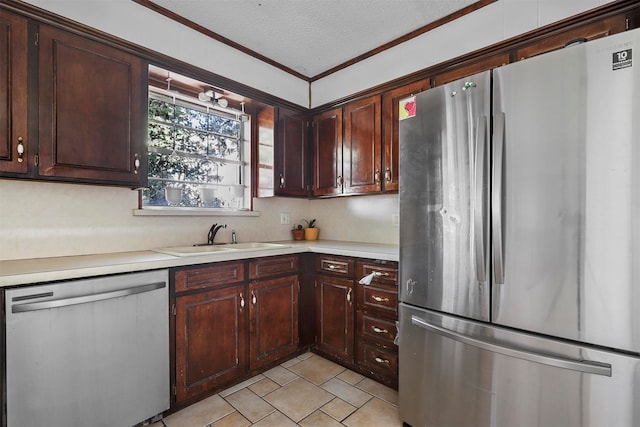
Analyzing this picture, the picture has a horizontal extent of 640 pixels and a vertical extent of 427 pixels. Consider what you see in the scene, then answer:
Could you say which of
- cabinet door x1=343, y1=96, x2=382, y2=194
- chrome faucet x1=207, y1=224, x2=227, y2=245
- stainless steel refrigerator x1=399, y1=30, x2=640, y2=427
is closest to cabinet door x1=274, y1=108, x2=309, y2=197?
cabinet door x1=343, y1=96, x2=382, y2=194

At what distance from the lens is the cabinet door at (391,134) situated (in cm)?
242

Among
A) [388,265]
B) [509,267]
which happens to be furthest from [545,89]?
[388,265]

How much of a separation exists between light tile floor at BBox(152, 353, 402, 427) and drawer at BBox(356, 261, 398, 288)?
2.50ft

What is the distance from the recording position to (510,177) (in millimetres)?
1313

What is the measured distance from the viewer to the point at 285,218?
10.6 feet

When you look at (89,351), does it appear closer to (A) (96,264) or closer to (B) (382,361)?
(A) (96,264)

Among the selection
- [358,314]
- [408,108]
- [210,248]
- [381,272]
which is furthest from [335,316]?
[408,108]

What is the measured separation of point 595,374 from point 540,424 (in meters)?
0.32

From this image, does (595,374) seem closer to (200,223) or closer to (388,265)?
(388,265)

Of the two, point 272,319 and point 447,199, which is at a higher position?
point 447,199

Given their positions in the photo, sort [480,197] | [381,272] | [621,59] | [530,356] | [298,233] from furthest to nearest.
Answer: [298,233]
[381,272]
[480,197]
[530,356]
[621,59]

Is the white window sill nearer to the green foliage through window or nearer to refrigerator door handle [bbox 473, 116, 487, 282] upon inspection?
the green foliage through window

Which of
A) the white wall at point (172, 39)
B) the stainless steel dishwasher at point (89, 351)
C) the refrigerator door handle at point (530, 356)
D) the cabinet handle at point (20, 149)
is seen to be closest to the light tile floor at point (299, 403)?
the stainless steel dishwasher at point (89, 351)

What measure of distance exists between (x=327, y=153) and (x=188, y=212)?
1384 millimetres
